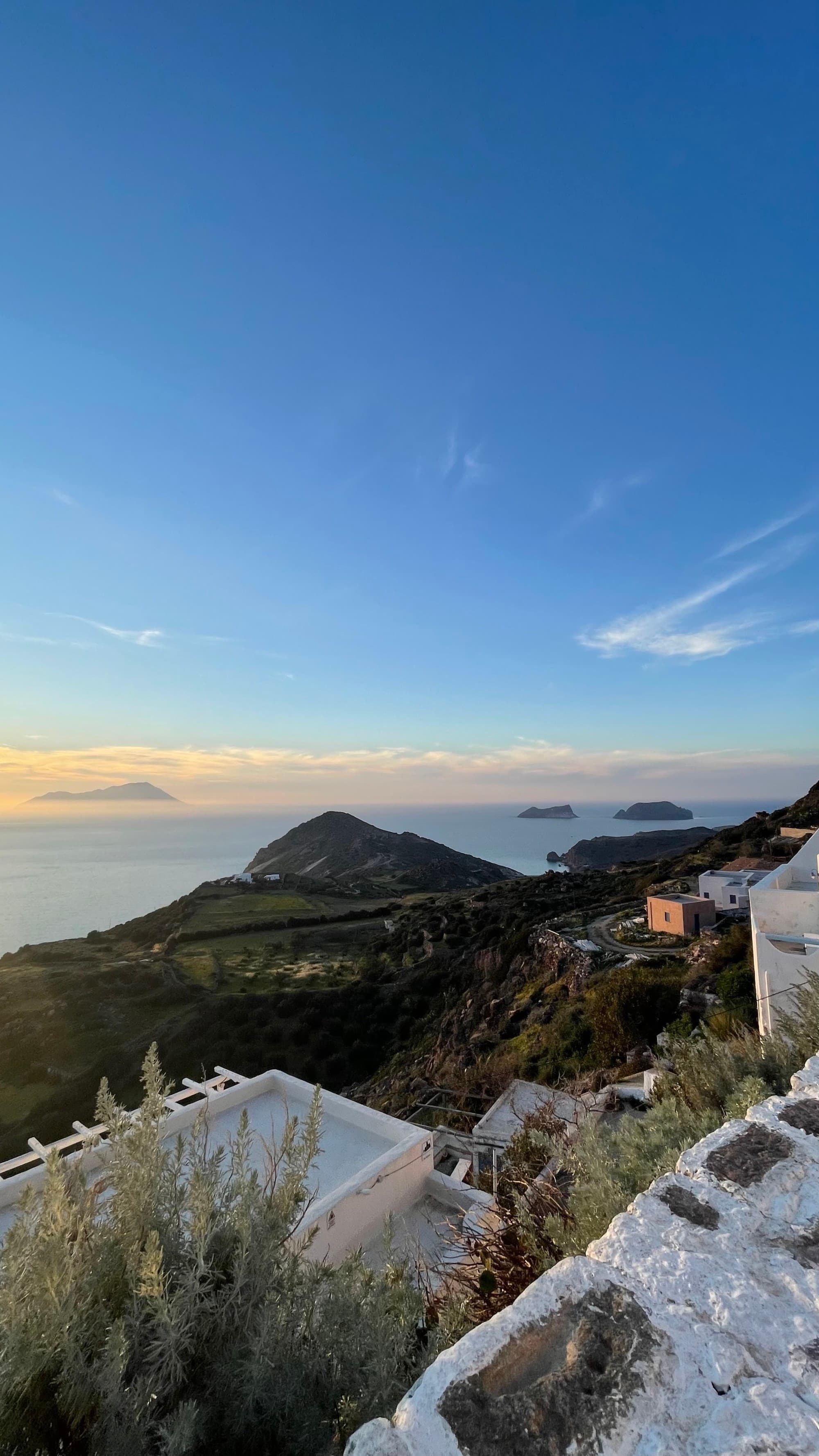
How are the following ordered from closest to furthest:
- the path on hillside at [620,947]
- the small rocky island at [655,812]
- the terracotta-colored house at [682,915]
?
the path on hillside at [620,947], the terracotta-colored house at [682,915], the small rocky island at [655,812]

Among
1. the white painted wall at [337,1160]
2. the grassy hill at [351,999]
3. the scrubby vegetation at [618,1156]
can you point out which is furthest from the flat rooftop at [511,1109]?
the scrubby vegetation at [618,1156]

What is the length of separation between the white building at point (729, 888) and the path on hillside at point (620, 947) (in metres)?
3.83

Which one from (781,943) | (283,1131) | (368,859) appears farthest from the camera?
(368,859)

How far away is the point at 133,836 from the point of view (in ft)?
504

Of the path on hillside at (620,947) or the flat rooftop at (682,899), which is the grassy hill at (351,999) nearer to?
the path on hillside at (620,947)

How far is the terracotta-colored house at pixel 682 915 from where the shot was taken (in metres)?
A: 21.6

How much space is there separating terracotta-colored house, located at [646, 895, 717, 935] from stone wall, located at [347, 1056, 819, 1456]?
73.6ft

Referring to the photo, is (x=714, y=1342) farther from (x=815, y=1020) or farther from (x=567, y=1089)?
(x=567, y=1089)

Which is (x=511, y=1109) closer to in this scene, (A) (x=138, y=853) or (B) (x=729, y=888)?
(B) (x=729, y=888)

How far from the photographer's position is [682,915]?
2178 cm

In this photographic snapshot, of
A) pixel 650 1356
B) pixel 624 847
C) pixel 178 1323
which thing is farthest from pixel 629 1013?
pixel 624 847

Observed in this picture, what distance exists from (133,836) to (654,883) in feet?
488

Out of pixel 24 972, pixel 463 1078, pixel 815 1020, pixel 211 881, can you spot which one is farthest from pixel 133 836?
pixel 815 1020

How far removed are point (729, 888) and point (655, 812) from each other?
478 feet
